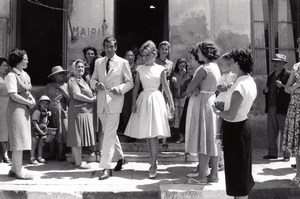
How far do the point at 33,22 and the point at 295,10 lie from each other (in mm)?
6652

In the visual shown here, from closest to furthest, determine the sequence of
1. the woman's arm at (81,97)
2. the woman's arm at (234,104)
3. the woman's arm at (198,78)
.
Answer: the woman's arm at (234,104) → the woman's arm at (198,78) → the woman's arm at (81,97)

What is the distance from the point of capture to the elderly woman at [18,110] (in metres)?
5.51

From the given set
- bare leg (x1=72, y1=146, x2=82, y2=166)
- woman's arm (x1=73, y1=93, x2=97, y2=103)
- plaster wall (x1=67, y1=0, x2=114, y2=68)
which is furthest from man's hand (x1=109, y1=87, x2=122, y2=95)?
plaster wall (x1=67, y1=0, x2=114, y2=68)

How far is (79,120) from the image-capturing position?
6.47 m

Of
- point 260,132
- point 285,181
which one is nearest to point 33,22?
point 260,132

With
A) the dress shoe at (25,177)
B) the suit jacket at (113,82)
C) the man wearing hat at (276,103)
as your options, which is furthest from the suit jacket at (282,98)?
the dress shoe at (25,177)

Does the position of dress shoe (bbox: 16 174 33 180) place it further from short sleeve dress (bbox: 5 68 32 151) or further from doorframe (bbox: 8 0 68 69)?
doorframe (bbox: 8 0 68 69)

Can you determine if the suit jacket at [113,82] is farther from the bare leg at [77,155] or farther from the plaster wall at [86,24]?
the plaster wall at [86,24]

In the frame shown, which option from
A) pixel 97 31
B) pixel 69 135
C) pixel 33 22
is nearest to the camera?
pixel 69 135

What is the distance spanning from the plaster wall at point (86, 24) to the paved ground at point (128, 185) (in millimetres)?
3076

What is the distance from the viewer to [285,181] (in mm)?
5637

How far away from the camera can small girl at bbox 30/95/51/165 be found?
6.96 metres

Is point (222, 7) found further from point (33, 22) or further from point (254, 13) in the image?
point (33, 22)

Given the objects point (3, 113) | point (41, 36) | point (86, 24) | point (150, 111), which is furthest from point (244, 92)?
point (41, 36)
